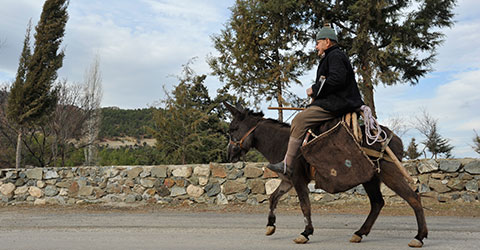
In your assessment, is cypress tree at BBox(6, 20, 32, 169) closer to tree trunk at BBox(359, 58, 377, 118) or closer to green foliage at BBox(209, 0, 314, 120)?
green foliage at BBox(209, 0, 314, 120)

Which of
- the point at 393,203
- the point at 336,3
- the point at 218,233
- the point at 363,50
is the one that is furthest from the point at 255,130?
the point at 336,3

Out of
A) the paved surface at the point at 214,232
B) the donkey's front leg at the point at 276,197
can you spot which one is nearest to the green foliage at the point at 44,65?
the paved surface at the point at 214,232

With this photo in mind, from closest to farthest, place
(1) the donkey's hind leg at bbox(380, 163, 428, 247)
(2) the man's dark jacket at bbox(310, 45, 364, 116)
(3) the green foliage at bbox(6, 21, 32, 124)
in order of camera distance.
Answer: (1) the donkey's hind leg at bbox(380, 163, 428, 247)
(2) the man's dark jacket at bbox(310, 45, 364, 116)
(3) the green foliage at bbox(6, 21, 32, 124)

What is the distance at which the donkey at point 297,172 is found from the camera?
497 centimetres

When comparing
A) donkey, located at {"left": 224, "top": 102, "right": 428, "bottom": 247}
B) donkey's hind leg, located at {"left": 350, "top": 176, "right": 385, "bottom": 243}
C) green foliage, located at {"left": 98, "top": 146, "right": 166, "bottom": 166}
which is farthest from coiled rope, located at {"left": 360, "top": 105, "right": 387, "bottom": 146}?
green foliage, located at {"left": 98, "top": 146, "right": 166, "bottom": 166}

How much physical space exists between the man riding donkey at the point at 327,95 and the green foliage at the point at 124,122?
114 feet

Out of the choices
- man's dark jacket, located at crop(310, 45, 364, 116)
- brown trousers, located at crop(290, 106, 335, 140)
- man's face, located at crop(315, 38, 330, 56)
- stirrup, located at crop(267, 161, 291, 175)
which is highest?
man's face, located at crop(315, 38, 330, 56)

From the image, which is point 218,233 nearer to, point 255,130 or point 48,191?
point 255,130

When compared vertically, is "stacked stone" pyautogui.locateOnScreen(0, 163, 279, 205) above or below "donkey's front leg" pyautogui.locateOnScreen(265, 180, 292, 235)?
below

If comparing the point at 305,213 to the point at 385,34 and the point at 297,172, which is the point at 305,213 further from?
the point at 385,34

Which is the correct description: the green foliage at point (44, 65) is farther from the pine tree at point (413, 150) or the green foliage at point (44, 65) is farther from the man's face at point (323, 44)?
the pine tree at point (413, 150)

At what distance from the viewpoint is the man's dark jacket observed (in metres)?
5.20

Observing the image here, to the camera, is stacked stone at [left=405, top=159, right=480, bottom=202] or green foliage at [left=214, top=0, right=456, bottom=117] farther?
green foliage at [left=214, top=0, right=456, bottom=117]

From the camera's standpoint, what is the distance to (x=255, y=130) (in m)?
6.41
